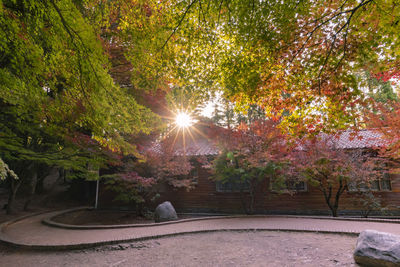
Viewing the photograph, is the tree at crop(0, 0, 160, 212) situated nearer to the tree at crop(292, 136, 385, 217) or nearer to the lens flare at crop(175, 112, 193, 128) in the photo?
the tree at crop(292, 136, 385, 217)

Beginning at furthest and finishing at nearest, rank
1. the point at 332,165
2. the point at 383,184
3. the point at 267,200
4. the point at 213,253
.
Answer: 1. the point at 267,200
2. the point at 383,184
3. the point at 332,165
4. the point at 213,253

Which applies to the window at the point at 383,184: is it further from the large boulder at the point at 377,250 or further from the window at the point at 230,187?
the large boulder at the point at 377,250

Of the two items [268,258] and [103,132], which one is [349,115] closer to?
[268,258]

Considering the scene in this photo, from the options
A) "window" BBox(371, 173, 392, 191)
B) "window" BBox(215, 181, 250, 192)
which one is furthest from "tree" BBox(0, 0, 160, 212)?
"window" BBox(371, 173, 392, 191)

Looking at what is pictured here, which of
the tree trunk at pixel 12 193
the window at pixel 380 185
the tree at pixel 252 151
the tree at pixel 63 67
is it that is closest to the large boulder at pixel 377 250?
the tree at pixel 252 151

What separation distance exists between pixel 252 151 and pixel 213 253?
18.0 feet

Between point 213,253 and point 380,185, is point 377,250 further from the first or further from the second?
point 380,185

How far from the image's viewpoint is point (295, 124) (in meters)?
4.51

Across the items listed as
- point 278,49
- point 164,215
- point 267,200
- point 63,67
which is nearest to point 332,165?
point 267,200

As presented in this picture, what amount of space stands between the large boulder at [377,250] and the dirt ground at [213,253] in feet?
1.10

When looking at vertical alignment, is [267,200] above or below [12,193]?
below

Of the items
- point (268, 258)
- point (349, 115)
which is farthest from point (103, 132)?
point (349, 115)

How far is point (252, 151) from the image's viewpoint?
31.9 ft

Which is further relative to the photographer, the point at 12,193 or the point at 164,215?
the point at 12,193
